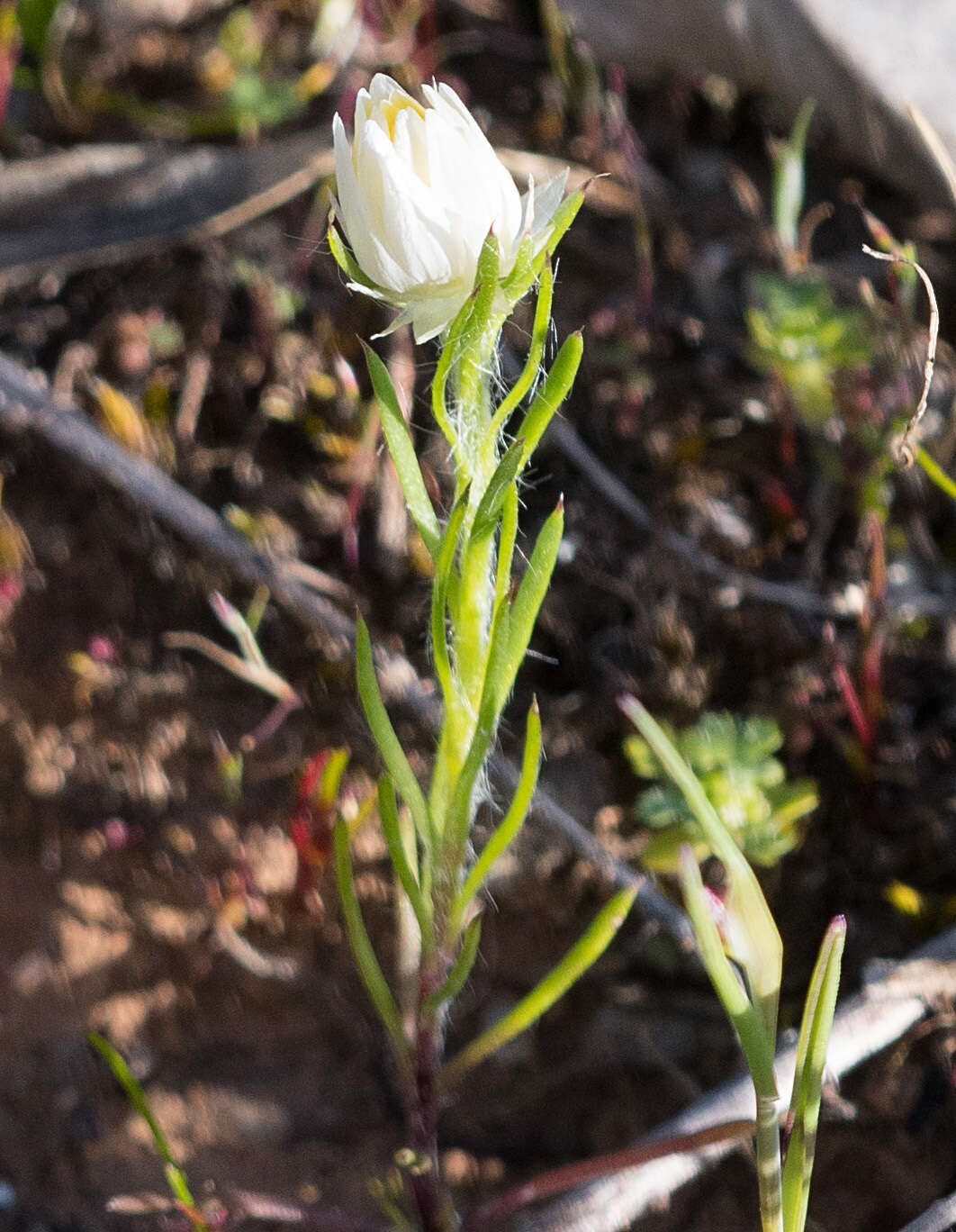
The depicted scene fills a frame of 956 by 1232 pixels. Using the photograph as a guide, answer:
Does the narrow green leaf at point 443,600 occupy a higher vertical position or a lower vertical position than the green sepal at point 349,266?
lower

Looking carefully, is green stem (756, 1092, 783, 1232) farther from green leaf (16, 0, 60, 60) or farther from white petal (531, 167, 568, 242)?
green leaf (16, 0, 60, 60)

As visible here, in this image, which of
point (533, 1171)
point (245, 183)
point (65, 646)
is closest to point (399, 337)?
point (245, 183)

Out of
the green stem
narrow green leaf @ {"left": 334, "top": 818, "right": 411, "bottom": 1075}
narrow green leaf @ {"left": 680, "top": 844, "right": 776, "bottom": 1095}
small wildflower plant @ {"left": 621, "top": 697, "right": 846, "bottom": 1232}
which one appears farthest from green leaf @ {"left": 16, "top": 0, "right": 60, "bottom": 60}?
the green stem

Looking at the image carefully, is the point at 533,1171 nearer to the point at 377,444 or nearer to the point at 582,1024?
the point at 582,1024

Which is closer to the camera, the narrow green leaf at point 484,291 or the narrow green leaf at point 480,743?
the narrow green leaf at point 484,291

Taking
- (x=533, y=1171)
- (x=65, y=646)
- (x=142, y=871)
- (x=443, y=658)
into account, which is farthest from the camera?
(x=65, y=646)

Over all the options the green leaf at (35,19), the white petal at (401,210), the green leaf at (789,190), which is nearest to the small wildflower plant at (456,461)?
the white petal at (401,210)

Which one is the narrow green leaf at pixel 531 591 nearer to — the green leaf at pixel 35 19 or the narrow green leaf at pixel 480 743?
the narrow green leaf at pixel 480 743
